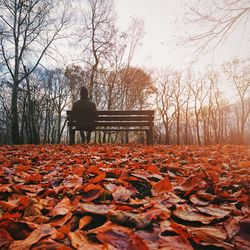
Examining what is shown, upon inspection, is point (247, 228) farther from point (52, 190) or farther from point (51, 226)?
point (52, 190)

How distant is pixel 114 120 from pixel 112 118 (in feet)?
0.28

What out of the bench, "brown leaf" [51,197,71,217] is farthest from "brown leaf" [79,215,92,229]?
the bench

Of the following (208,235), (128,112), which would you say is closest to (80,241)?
(208,235)

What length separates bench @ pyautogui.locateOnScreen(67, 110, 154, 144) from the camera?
6.85 m

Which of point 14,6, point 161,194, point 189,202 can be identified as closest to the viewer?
point 189,202

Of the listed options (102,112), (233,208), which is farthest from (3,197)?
(102,112)

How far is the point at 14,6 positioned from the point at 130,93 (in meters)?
17.3

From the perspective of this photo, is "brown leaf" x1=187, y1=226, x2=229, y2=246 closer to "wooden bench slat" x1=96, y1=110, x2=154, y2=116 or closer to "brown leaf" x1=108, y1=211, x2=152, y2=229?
"brown leaf" x1=108, y1=211, x2=152, y2=229

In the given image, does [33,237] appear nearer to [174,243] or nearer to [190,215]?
[174,243]

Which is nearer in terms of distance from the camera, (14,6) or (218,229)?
(218,229)

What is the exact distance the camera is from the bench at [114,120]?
6.85 metres

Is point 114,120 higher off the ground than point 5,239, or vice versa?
point 114,120

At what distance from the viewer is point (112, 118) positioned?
7.02 meters

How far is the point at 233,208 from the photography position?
1305 millimetres
